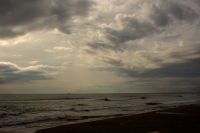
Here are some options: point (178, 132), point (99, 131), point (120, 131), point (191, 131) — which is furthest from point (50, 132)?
point (191, 131)

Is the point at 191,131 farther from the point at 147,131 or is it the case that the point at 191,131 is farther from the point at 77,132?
the point at 77,132

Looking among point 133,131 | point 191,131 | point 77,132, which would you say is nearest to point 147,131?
point 133,131

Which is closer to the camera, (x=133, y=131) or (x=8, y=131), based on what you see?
(x=133, y=131)

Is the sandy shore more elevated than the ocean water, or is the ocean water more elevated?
the sandy shore

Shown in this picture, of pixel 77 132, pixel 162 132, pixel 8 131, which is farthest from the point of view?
pixel 8 131

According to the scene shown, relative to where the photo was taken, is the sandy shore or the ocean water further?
the ocean water

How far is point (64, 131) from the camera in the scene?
43.5ft

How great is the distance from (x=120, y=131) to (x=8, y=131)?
339 inches

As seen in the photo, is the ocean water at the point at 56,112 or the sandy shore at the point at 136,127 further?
the ocean water at the point at 56,112

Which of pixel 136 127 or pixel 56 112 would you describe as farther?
pixel 56 112

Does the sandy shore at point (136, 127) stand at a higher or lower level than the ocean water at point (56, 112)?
higher

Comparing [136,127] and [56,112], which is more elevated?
[136,127]

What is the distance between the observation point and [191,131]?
483 inches

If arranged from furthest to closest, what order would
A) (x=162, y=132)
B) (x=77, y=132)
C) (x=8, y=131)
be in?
1. (x=8, y=131)
2. (x=77, y=132)
3. (x=162, y=132)
